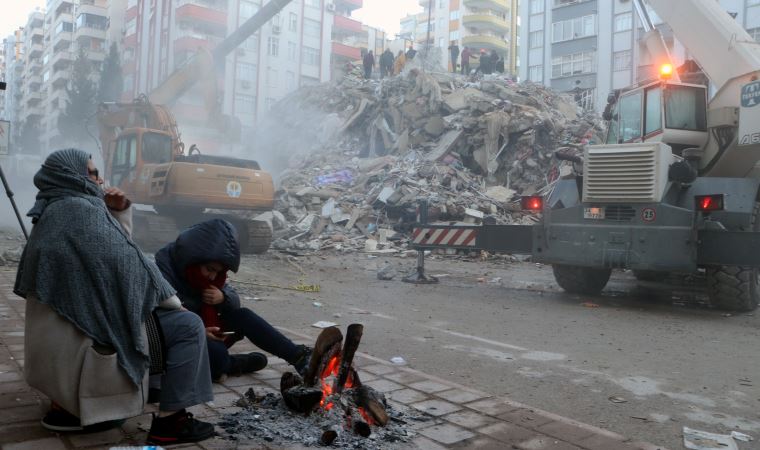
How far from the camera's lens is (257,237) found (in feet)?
44.7

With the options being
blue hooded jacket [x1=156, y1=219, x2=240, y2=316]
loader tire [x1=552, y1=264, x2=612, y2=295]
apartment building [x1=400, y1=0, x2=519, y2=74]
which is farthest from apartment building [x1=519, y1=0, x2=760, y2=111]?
blue hooded jacket [x1=156, y1=219, x2=240, y2=316]

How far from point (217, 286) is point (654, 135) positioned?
283 inches

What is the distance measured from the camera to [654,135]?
8.61 m

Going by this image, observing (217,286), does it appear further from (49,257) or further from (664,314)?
(664,314)

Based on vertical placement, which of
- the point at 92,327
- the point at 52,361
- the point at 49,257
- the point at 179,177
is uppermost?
the point at 179,177

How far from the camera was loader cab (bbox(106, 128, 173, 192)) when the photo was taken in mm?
13891

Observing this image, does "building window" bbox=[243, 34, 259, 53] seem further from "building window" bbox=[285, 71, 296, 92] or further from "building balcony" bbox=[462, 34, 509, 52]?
"building balcony" bbox=[462, 34, 509, 52]

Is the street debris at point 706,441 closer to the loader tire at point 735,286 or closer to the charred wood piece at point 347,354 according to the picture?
the charred wood piece at point 347,354

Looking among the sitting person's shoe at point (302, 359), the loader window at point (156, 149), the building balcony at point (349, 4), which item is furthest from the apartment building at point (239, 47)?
the sitting person's shoe at point (302, 359)

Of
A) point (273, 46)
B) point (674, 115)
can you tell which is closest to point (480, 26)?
point (273, 46)

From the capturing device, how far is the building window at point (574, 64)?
1459 inches

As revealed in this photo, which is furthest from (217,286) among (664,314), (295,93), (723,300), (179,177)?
(295,93)

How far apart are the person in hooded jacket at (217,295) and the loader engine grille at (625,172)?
18.3ft

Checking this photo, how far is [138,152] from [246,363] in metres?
11.2
